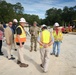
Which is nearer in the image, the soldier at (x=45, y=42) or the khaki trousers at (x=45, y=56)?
the khaki trousers at (x=45, y=56)

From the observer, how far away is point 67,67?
9.55 meters

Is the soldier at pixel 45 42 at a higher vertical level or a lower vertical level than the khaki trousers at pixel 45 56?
higher

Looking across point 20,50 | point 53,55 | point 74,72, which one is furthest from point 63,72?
point 53,55

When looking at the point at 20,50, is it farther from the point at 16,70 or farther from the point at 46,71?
the point at 46,71

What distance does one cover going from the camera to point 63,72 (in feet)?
28.5

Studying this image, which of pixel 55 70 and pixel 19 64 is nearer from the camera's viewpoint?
pixel 55 70

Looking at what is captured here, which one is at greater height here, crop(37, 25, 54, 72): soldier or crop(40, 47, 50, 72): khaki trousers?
crop(37, 25, 54, 72): soldier

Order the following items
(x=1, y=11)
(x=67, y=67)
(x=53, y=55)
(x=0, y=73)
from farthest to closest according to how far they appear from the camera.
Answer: (x=1, y=11) < (x=53, y=55) < (x=67, y=67) < (x=0, y=73)

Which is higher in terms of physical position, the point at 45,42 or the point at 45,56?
the point at 45,42

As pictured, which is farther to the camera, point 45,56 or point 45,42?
point 45,56

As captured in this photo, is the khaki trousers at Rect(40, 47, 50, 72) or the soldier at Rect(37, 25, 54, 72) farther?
the soldier at Rect(37, 25, 54, 72)

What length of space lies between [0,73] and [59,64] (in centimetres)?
273

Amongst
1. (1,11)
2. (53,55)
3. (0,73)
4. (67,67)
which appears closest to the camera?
(0,73)

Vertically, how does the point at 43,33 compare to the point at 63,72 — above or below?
above
